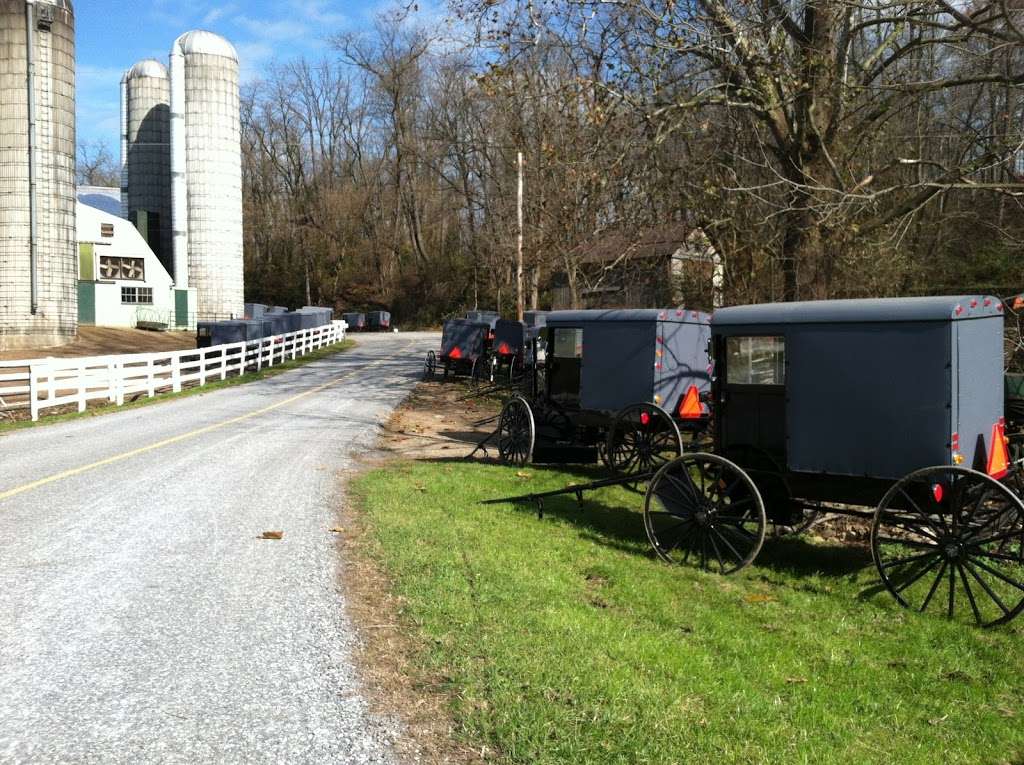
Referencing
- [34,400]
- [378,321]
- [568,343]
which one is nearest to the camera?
[568,343]

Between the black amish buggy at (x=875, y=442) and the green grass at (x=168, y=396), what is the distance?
14510mm

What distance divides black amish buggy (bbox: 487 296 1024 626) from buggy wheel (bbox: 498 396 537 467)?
17.2 feet

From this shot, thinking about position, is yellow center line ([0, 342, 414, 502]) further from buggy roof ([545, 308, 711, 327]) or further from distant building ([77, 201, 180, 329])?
distant building ([77, 201, 180, 329])

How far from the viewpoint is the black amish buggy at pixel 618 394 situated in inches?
516

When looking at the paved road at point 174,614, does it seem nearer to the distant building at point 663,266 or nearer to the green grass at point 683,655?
the green grass at point 683,655

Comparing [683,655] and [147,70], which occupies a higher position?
[147,70]

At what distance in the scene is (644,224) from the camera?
70.3 ft

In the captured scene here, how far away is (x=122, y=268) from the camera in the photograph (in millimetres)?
52656

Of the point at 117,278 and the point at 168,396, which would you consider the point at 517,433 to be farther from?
the point at 117,278

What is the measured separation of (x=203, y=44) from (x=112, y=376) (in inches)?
1602

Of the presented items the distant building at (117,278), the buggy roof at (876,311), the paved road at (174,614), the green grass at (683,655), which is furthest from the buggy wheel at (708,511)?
the distant building at (117,278)

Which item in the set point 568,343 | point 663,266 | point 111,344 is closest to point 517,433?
point 568,343

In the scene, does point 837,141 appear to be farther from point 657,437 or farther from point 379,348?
point 379,348

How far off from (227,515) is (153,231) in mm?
54444
